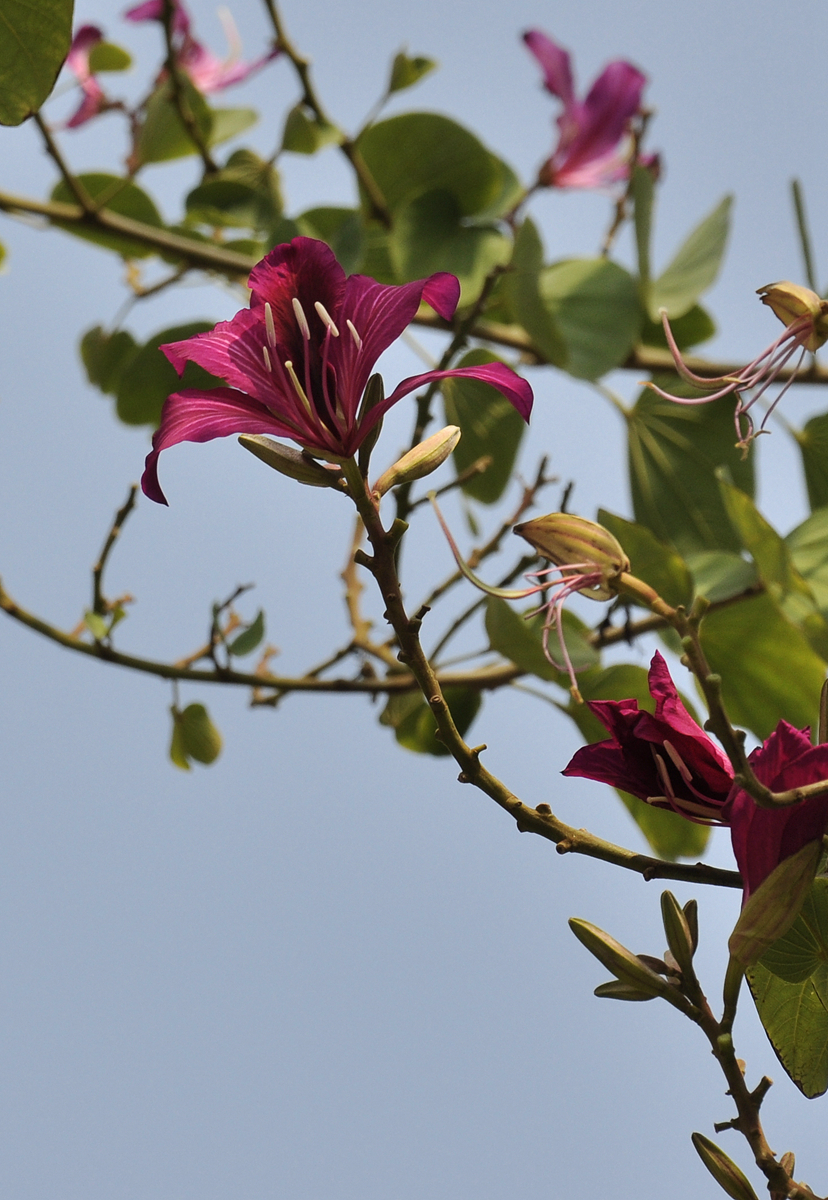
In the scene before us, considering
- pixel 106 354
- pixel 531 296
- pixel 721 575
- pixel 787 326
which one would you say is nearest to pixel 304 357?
pixel 787 326

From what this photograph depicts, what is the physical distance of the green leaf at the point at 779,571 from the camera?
0.55 metres

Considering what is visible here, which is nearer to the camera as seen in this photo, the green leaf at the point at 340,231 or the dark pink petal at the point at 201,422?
the dark pink petal at the point at 201,422

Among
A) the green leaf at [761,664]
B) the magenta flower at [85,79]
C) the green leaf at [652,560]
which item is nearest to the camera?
the green leaf at [652,560]

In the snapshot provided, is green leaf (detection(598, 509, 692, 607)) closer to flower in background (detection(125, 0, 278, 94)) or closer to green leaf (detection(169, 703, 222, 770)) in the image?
green leaf (detection(169, 703, 222, 770))

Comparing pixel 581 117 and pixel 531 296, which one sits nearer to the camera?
pixel 531 296

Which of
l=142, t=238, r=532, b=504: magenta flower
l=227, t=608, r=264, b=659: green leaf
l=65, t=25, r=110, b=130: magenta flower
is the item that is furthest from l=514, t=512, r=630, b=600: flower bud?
l=65, t=25, r=110, b=130: magenta flower

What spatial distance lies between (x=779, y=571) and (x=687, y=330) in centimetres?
48

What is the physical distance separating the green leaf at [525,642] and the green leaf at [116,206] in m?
0.52

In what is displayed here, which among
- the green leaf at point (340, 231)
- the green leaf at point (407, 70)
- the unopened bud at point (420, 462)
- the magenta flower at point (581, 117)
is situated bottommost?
the unopened bud at point (420, 462)

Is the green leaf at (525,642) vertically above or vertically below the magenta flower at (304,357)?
above

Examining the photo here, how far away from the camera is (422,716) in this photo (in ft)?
2.79

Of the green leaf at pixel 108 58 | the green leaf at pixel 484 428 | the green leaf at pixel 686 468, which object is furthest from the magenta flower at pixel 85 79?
the green leaf at pixel 686 468

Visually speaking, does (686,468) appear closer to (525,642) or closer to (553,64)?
(525,642)

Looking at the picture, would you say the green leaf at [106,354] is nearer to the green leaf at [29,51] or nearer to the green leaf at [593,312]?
the green leaf at [593,312]
